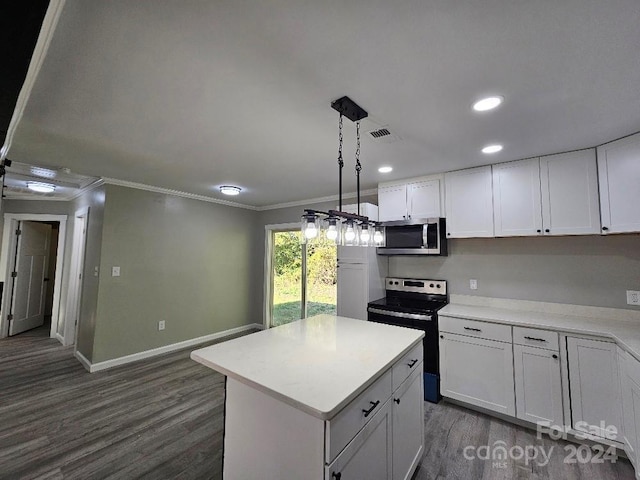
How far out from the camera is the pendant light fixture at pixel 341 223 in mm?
1607

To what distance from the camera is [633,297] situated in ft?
7.64

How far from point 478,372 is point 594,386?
0.78m

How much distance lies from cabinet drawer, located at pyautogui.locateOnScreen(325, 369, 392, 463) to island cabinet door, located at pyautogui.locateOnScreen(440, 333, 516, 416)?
151 centimetres

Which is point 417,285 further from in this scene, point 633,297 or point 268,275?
point 268,275

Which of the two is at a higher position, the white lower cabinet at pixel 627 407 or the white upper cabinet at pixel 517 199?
the white upper cabinet at pixel 517 199

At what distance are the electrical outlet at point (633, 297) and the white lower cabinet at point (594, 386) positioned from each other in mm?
651

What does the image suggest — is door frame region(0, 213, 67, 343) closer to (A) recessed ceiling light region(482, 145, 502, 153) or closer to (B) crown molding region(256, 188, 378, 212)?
(B) crown molding region(256, 188, 378, 212)

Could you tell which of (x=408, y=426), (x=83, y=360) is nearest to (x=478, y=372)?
(x=408, y=426)

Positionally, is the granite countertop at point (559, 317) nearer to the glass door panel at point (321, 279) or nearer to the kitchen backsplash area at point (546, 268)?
the kitchen backsplash area at point (546, 268)

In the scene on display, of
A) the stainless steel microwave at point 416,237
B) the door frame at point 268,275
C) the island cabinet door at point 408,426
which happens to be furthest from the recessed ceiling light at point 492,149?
the door frame at point 268,275

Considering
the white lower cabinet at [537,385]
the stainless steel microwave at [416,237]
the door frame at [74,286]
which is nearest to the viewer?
the white lower cabinet at [537,385]

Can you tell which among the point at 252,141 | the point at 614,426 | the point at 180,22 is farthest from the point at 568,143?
the point at 180,22

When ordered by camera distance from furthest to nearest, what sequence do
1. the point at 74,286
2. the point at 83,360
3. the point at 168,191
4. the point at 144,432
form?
the point at 74,286 < the point at 168,191 < the point at 83,360 < the point at 144,432

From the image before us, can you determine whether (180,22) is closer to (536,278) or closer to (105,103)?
(105,103)
